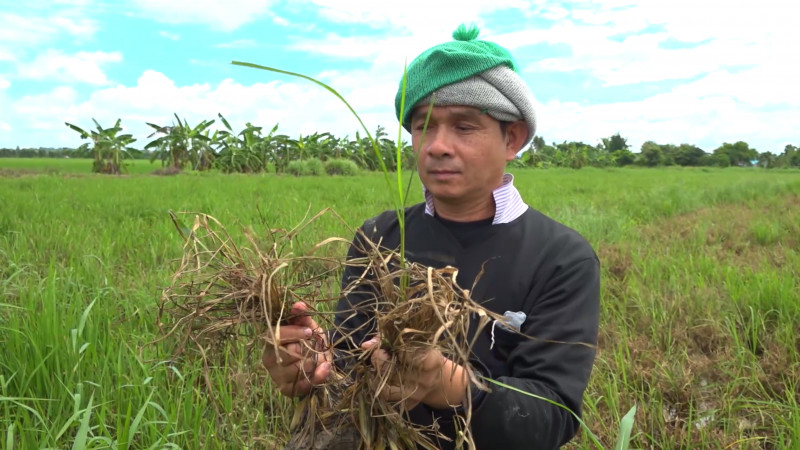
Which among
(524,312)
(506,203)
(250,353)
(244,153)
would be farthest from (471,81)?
(244,153)

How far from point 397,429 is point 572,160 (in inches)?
1874

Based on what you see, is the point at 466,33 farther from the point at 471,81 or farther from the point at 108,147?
the point at 108,147

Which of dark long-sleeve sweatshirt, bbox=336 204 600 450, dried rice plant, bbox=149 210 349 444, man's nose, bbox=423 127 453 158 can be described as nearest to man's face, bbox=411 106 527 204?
man's nose, bbox=423 127 453 158

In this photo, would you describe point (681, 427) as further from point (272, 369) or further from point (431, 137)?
point (272, 369)

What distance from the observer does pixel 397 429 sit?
3.24 feet

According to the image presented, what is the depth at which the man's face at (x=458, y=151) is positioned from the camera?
1307 millimetres

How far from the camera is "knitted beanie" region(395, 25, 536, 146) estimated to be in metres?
1.29

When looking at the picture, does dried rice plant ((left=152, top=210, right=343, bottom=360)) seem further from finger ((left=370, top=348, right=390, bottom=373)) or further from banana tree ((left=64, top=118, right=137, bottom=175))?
banana tree ((left=64, top=118, right=137, bottom=175))

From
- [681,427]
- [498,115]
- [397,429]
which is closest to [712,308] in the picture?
[681,427]

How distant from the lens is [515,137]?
1.48 meters

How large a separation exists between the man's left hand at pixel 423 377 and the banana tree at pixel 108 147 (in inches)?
1066

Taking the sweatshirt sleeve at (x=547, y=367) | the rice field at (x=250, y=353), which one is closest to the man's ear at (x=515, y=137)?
the sweatshirt sleeve at (x=547, y=367)

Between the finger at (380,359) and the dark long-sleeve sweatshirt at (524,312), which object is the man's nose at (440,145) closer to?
the dark long-sleeve sweatshirt at (524,312)

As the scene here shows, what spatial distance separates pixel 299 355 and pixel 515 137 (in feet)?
2.77
